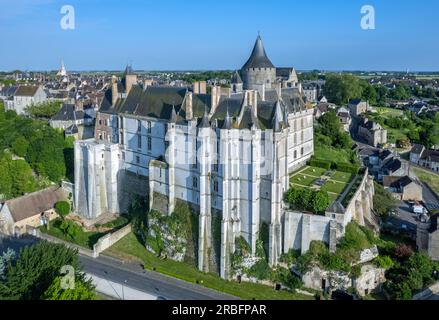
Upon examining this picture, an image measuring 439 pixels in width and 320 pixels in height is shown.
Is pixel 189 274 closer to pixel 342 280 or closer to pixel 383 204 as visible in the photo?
pixel 342 280

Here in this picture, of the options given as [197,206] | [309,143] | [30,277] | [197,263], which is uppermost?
[309,143]

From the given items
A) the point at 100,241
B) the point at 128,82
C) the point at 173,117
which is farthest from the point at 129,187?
the point at 128,82

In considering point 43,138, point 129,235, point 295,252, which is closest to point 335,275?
point 295,252

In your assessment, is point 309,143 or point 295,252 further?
point 309,143

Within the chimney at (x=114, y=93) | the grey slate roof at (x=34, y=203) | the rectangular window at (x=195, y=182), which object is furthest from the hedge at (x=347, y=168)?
the grey slate roof at (x=34, y=203)

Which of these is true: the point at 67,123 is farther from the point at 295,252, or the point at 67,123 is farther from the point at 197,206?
the point at 295,252

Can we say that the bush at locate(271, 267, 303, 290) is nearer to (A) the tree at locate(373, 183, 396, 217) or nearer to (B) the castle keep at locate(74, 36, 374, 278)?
(B) the castle keep at locate(74, 36, 374, 278)
